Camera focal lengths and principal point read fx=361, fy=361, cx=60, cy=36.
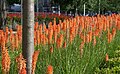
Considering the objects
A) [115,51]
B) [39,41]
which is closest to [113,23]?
[115,51]

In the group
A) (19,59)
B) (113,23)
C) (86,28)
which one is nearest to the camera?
(19,59)

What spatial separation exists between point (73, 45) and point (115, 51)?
3.21 ft

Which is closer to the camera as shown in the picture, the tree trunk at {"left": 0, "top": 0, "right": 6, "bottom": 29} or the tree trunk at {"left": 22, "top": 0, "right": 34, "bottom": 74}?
the tree trunk at {"left": 22, "top": 0, "right": 34, "bottom": 74}

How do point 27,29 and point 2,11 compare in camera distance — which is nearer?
point 27,29

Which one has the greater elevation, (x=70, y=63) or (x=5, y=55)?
(x=5, y=55)

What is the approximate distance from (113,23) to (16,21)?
13.7 metres

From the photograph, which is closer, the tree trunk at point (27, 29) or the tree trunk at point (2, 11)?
the tree trunk at point (27, 29)

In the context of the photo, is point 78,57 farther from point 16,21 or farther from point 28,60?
point 16,21

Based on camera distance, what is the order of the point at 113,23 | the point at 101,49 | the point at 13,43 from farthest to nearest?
the point at 113,23, the point at 101,49, the point at 13,43

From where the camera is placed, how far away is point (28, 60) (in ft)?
13.8

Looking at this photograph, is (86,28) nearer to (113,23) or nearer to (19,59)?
(113,23)

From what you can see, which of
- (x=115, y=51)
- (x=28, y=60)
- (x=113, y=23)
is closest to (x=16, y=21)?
(x=113, y=23)

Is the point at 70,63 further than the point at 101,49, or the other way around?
the point at 101,49

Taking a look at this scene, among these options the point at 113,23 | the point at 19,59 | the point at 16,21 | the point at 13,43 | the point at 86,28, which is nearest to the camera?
the point at 19,59
